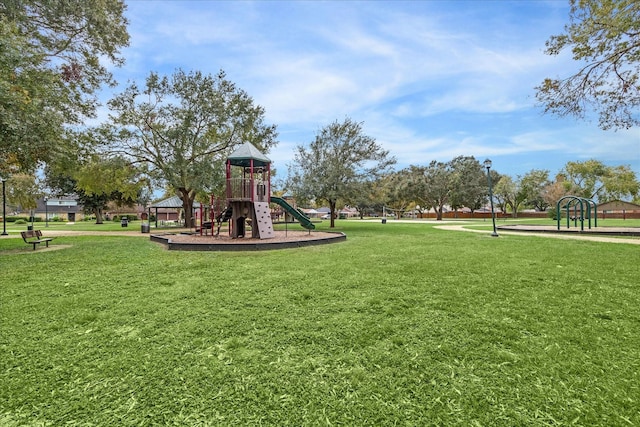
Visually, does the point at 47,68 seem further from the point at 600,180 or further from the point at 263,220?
the point at 600,180

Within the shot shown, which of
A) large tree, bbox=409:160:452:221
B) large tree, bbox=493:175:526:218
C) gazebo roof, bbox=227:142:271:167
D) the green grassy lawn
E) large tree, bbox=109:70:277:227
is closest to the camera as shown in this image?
the green grassy lawn

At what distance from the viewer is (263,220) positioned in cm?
1327

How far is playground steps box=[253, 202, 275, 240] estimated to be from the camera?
12902mm

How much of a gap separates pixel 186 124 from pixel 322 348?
21.3 meters

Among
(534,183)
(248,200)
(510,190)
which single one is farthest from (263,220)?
(534,183)

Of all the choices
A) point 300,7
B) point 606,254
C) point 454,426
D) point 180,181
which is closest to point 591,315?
point 454,426

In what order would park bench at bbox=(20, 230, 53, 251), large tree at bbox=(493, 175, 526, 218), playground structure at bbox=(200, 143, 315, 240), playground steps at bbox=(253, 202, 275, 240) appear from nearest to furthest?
park bench at bbox=(20, 230, 53, 251), playground steps at bbox=(253, 202, 275, 240), playground structure at bbox=(200, 143, 315, 240), large tree at bbox=(493, 175, 526, 218)

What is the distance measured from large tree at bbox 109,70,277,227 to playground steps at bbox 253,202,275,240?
8720 mm

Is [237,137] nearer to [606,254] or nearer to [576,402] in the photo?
[606,254]

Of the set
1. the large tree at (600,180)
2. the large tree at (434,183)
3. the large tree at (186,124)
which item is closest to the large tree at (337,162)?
the large tree at (186,124)

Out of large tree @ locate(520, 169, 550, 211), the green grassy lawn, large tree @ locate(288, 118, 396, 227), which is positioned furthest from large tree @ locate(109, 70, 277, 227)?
large tree @ locate(520, 169, 550, 211)

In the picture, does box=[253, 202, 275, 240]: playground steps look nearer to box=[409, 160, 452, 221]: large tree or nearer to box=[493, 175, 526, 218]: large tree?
box=[409, 160, 452, 221]: large tree

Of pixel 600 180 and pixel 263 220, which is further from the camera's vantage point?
pixel 600 180

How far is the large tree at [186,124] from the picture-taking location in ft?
71.5
